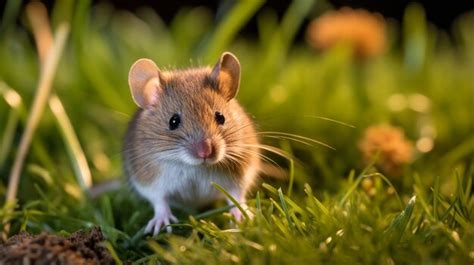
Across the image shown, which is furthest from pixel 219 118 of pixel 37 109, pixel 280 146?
pixel 37 109

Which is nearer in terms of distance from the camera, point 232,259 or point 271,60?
point 232,259

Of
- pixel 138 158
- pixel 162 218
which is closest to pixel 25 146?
pixel 138 158

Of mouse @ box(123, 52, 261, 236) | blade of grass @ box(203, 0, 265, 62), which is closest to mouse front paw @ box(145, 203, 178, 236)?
mouse @ box(123, 52, 261, 236)

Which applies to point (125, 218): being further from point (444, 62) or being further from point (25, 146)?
point (444, 62)

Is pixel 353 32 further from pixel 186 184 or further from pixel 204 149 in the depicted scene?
pixel 204 149

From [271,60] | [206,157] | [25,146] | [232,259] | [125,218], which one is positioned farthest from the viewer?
[271,60]

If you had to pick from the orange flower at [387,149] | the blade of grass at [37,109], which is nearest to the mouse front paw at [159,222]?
the blade of grass at [37,109]
